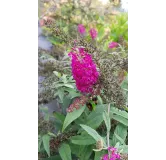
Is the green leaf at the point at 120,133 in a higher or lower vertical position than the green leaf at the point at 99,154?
higher

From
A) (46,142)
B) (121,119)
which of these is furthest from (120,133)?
(46,142)

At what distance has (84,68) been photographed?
2.20ft

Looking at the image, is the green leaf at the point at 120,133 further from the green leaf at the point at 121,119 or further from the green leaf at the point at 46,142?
the green leaf at the point at 46,142

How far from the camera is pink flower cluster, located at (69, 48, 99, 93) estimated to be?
670 millimetres

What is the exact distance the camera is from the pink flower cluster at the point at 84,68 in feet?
2.20

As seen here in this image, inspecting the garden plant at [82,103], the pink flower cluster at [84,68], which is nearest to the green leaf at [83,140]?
the garden plant at [82,103]

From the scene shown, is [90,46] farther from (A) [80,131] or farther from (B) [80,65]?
(A) [80,131]

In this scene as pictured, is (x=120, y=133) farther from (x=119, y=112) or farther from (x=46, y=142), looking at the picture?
(x=46, y=142)

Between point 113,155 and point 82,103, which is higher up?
point 82,103
